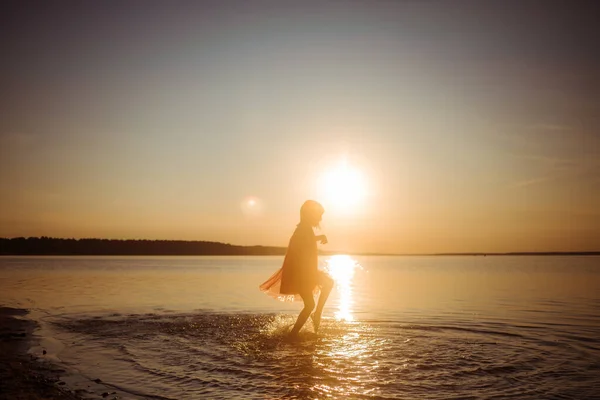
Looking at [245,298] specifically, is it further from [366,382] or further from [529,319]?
[366,382]

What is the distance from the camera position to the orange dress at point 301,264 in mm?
13828

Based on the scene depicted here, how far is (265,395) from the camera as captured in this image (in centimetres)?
810

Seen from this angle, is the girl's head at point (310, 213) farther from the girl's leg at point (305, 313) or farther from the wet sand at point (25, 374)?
the wet sand at point (25, 374)

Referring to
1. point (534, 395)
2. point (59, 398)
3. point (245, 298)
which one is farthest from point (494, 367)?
point (245, 298)

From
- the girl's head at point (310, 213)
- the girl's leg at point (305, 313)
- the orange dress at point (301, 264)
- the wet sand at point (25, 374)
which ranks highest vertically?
the girl's head at point (310, 213)

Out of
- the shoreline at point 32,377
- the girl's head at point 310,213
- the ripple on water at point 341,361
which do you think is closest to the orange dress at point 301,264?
the girl's head at point 310,213

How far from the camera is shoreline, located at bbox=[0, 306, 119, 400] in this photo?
8.21 m

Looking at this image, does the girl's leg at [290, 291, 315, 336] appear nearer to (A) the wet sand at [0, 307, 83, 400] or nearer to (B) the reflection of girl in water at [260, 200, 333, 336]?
(B) the reflection of girl in water at [260, 200, 333, 336]

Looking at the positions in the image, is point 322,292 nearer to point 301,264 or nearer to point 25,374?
point 301,264

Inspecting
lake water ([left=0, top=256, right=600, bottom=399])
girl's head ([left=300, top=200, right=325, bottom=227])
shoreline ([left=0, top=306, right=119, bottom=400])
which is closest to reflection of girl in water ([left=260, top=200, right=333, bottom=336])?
girl's head ([left=300, top=200, right=325, bottom=227])

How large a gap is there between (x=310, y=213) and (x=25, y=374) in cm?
769

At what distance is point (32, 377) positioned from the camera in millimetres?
9312

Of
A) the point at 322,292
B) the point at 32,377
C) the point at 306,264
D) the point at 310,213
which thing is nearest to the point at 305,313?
the point at 322,292

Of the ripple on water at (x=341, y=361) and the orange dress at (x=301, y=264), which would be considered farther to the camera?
the orange dress at (x=301, y=264)
